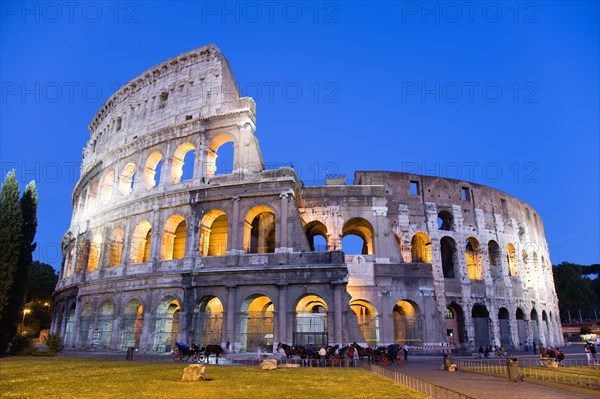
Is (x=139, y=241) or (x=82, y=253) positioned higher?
(x=139, y=241)

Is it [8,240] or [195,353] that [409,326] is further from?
[8,240]

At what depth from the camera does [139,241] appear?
24.7m

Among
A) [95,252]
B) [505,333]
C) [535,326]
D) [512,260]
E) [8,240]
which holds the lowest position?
[505,333]

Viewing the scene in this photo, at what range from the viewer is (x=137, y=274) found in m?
22.7

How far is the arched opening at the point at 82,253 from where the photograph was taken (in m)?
27.3

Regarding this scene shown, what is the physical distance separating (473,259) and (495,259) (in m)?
2.21

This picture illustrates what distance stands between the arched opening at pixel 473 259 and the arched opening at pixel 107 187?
26.2 metres

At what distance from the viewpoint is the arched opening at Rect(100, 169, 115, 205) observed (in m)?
28.3

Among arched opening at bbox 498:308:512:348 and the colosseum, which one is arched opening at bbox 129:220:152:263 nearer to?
the colosseum

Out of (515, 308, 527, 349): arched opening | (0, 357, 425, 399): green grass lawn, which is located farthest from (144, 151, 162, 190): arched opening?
(515, 308, 527, 349): arched opening

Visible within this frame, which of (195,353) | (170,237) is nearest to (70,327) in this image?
(170,237)

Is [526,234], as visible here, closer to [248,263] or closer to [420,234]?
[420,234]

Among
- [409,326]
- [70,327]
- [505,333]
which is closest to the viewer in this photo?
[409,326]

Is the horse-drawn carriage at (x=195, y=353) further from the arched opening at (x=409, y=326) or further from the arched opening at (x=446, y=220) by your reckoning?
the arched opening at (x=446, y=220)
